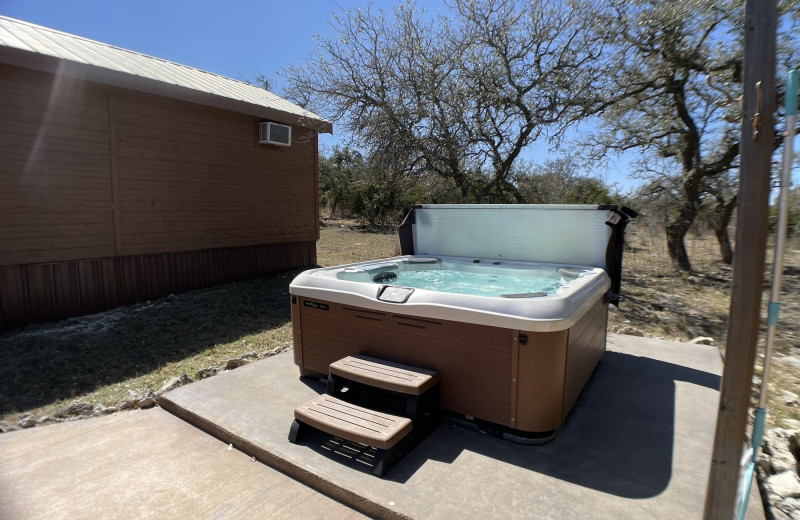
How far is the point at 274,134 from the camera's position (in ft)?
22.2

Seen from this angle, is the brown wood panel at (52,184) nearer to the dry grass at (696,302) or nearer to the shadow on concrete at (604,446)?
the shadow on concrete at (604,446)

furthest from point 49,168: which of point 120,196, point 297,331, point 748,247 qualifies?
point 748,247

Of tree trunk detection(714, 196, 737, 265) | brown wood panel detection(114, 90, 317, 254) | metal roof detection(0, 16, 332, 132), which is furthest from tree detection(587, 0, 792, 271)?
brown wood panel detection(114, 90, 317, 254)

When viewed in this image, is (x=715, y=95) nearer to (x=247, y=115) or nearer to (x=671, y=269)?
(x=671, y=269)

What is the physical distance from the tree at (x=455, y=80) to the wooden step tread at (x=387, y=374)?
545 centimetres

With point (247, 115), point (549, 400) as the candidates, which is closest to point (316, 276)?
point (549, 400)

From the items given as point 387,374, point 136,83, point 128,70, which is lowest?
point 387,374

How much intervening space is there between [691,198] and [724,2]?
287cm

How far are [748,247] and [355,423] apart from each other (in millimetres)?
1679

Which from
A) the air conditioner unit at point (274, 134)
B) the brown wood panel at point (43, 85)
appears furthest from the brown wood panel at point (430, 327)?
the air conditioner unit at point (274, 134)

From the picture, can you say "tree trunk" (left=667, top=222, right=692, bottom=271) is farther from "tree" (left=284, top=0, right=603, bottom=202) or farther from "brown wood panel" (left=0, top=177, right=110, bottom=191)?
"brown wood panel" (left=0, top=177, right=110, bottom=191)

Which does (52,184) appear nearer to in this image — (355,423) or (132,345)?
(132,345)

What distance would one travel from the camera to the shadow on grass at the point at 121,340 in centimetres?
320

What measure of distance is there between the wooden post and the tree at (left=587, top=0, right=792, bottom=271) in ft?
16.4
